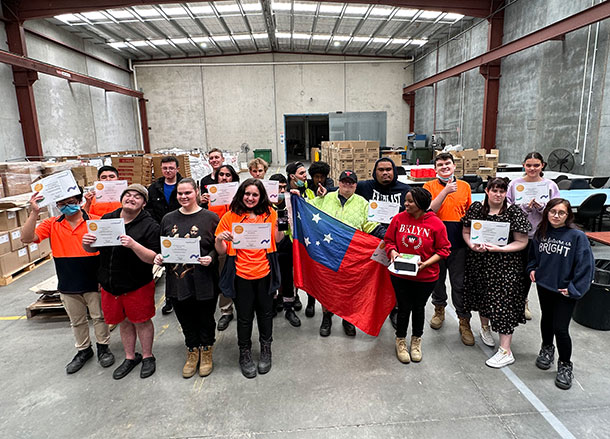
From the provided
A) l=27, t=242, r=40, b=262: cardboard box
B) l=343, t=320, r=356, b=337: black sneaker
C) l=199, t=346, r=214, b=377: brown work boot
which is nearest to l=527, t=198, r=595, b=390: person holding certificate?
l=343, t=320, r=356, b=337: black sneaker

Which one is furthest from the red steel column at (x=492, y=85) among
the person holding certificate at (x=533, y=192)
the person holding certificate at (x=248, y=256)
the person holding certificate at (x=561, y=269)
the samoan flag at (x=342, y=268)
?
the person holding certificate at (x=248, y=256)

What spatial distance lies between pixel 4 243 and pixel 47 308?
226cm

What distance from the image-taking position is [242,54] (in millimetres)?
21406

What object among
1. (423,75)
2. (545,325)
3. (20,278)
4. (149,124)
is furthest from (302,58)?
(545,325)

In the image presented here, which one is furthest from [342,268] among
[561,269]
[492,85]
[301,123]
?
[301,123]

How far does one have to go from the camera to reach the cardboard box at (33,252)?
6457 mm

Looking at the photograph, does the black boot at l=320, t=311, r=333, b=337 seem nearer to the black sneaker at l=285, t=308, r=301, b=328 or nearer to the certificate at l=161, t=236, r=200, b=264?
the black sneaker at l=285, t=308, r=301, b=328

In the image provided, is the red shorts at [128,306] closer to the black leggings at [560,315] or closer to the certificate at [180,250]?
the certificate at [180,250]

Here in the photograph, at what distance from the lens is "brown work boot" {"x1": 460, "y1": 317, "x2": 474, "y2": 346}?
148 inches

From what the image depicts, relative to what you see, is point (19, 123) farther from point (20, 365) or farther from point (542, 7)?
point (542, 7)

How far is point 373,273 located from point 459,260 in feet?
3.00

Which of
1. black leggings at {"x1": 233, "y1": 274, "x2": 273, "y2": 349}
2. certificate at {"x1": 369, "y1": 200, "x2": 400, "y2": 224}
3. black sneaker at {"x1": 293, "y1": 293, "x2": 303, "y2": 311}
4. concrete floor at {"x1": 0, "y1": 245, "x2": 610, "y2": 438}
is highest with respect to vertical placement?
certificate at {"x1": 369, "y1": 200, "x2": 400, "y2": 224}

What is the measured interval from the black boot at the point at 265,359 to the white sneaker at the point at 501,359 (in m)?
2.13

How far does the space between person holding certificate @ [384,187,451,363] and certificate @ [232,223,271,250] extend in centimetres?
120
